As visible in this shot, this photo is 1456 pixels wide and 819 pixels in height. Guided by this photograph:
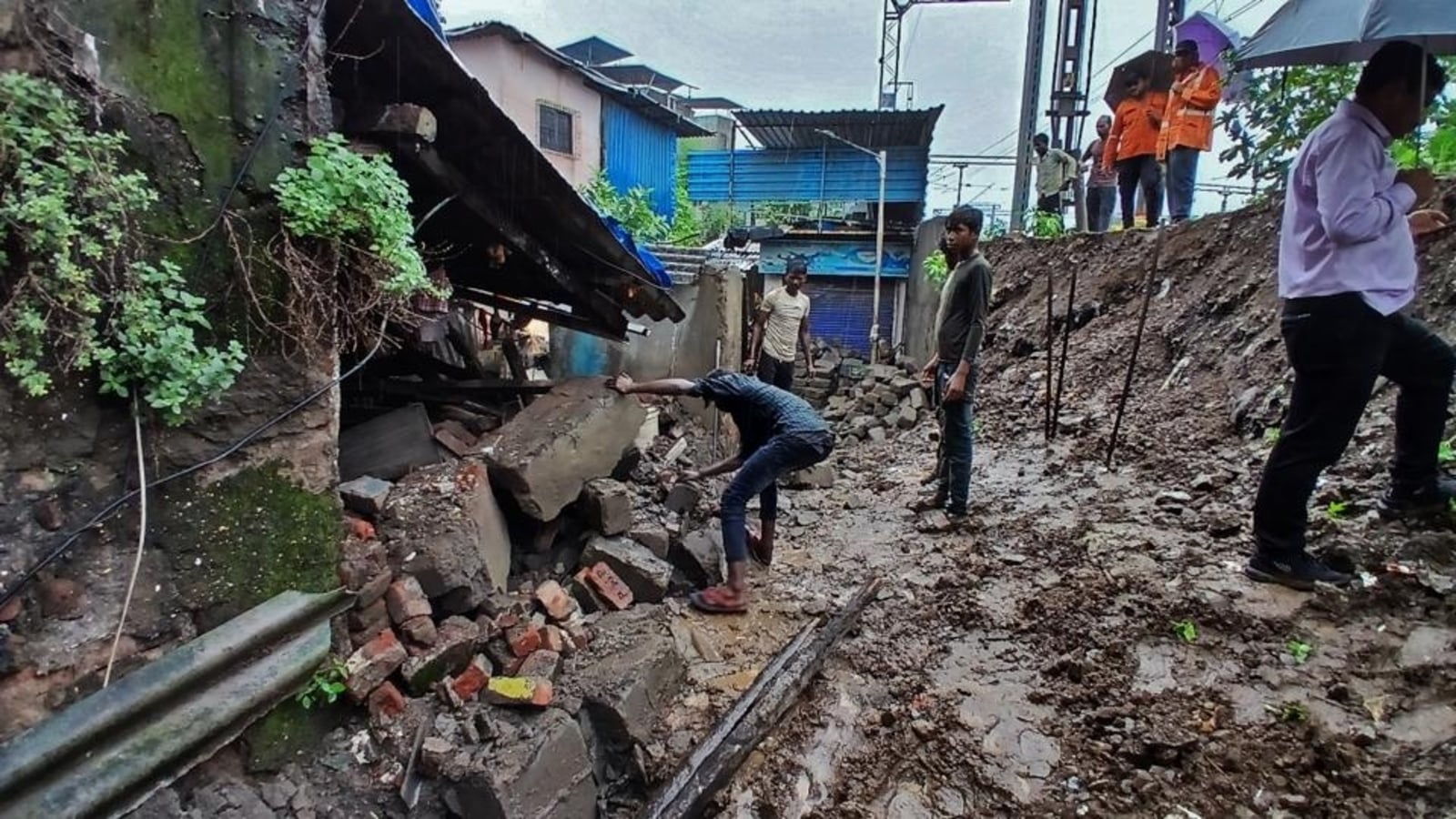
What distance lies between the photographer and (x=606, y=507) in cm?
388

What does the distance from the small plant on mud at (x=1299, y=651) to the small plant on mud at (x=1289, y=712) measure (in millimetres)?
221

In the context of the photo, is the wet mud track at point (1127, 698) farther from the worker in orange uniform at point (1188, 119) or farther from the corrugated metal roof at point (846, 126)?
the corrugated metal roof at point (846, 126)

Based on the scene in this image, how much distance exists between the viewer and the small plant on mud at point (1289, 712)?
2238mm

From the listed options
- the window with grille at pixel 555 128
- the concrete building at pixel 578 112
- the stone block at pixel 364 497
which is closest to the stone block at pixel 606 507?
the stone block at pixel 364 497

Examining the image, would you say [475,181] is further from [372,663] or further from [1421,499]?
[1421,499]

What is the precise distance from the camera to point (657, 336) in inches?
333

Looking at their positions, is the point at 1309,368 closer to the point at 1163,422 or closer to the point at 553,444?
the point at 1163,422

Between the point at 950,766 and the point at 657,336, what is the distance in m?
6.54

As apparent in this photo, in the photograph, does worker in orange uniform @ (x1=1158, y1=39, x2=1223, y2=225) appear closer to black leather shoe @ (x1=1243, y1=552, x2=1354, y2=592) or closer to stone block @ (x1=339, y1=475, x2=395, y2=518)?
black leather shoe @ (x1=1243, y1=552, x2=1354, y2=592)

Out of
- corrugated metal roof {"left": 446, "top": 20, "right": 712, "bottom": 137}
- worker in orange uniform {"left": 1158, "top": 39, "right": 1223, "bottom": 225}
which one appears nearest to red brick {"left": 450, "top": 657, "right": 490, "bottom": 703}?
worker in orange uniform {"left": 1158, "top": 39, "right": 1223, "bottom": 225}

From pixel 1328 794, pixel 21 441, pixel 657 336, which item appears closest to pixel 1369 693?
pixel 1328 794

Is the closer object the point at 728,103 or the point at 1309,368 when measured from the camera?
the point at 1309,368

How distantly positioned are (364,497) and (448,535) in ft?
1.34

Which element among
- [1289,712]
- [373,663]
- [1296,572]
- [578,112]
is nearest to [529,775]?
[373,663]
